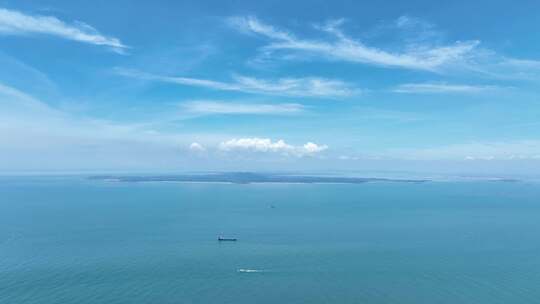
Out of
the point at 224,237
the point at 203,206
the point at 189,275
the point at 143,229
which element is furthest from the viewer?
the point at 203,206

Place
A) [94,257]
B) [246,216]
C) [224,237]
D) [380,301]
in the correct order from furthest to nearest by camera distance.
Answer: [246,216] → [224,237] → [94,257] → [380,301]

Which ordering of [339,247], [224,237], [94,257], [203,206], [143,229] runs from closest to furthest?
[94,257] → [339,247] → [224,237] → [143,229] → [203,206]

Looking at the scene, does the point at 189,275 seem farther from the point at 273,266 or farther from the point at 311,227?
the point at 311,227

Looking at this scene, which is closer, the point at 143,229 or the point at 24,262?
the point at 24,262

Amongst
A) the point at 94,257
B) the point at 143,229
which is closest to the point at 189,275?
the point at 94,257

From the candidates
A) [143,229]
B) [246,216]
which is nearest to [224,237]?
[143,229]

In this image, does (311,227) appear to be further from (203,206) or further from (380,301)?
(203,206)
